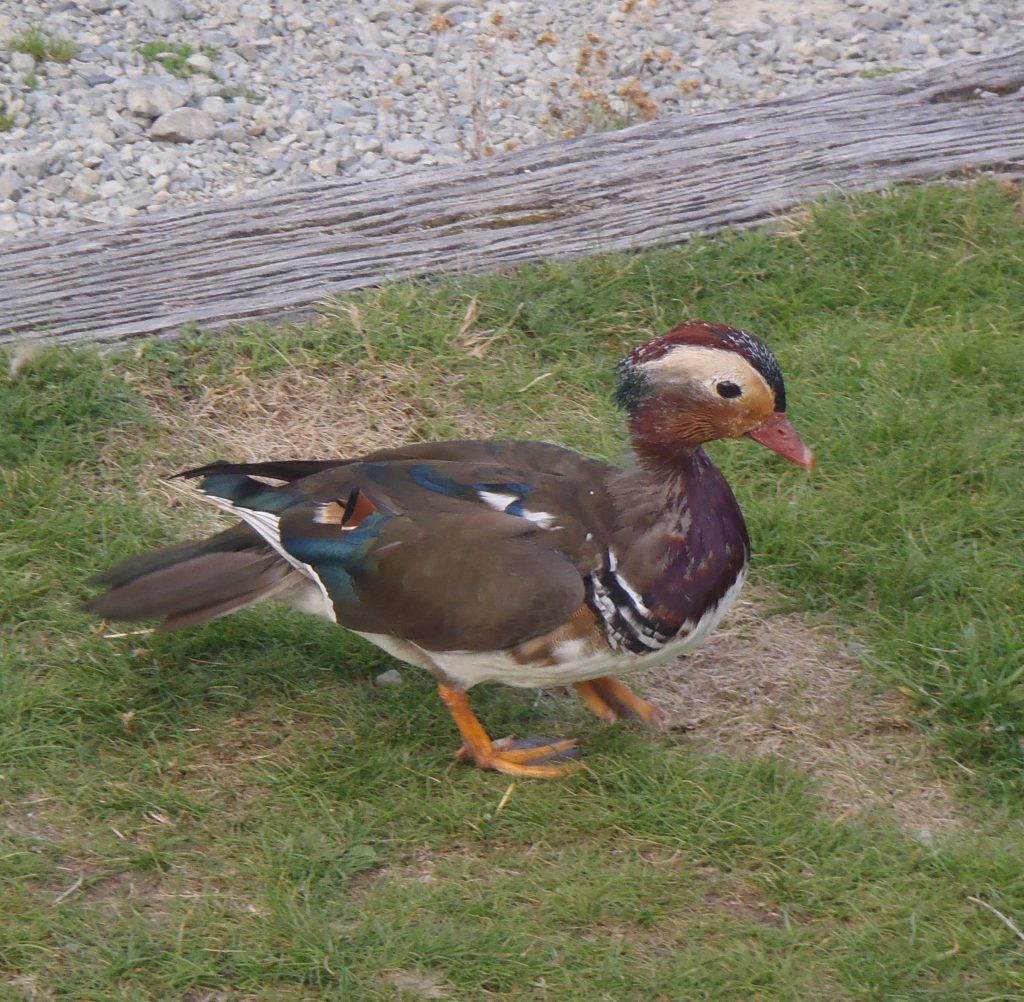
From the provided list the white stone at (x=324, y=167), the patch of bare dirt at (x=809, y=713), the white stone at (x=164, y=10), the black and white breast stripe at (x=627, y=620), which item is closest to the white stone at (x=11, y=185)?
the white stone at (x=324, y=167)

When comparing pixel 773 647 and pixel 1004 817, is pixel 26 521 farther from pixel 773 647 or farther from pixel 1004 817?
pixel 1004 817

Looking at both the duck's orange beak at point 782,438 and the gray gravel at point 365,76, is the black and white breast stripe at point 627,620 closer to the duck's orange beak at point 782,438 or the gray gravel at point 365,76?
the duck's orange beak at point 782,438

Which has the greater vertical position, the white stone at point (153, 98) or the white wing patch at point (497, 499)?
the white wing patch at point (497, 499)

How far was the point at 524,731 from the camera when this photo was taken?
3465 mm

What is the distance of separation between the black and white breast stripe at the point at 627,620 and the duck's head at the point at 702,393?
322 millimetres

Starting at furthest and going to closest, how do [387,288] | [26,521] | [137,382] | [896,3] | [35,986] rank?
[896,3] < [387,288] < [137,382] < [26,521] < [35,986]

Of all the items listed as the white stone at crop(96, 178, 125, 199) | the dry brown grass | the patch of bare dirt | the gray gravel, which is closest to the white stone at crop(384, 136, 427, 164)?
the gray gravel

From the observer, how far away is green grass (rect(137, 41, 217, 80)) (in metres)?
6.90

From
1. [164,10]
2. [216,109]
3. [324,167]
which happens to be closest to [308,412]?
[324,167]

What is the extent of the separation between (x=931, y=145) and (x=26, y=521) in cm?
338

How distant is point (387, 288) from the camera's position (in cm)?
469

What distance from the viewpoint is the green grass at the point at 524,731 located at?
111 inches

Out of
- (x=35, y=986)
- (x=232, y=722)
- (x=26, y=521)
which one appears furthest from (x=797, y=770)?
(x=26, y=521)

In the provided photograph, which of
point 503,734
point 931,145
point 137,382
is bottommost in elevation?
point 503,734
